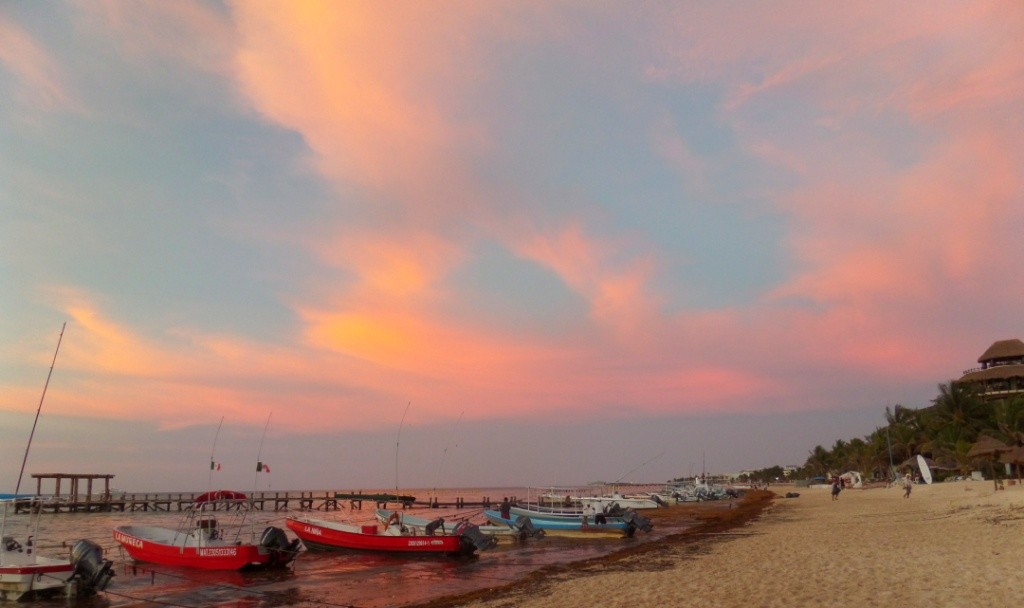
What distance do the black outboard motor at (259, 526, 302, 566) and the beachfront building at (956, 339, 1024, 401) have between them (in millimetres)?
76652

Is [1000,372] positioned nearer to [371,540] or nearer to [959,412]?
[959,412]

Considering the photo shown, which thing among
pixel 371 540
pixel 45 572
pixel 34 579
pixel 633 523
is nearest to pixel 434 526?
pixel 371 540

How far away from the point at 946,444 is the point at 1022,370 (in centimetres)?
2621

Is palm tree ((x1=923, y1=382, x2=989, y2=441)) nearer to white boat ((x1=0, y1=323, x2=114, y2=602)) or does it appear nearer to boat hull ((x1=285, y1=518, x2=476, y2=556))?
boat hull ((x1=285, y1=518, x2=476, y2=556))

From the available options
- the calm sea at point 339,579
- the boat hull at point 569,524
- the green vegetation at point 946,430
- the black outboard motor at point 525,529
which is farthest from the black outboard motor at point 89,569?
the green vegetation at point 946,430

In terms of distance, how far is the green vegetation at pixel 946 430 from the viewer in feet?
177

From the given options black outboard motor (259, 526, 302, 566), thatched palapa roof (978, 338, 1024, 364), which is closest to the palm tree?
thatched palapa roof (978, 338, 1024, 364)

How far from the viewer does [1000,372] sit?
77.5m

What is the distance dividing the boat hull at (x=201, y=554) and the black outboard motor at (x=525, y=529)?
1462 cm

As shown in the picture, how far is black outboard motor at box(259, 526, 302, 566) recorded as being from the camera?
80.2 ft

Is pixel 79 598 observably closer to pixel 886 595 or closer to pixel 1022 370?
pixel 886 595

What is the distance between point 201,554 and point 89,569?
4751 millimetres

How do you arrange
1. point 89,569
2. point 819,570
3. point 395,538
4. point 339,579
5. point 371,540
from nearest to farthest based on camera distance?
point 819,570
point 89,569
point 339,579
point 395,538
point 371,540

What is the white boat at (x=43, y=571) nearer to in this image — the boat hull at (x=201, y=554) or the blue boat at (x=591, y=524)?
the boat hull at (x=201, y=554)
